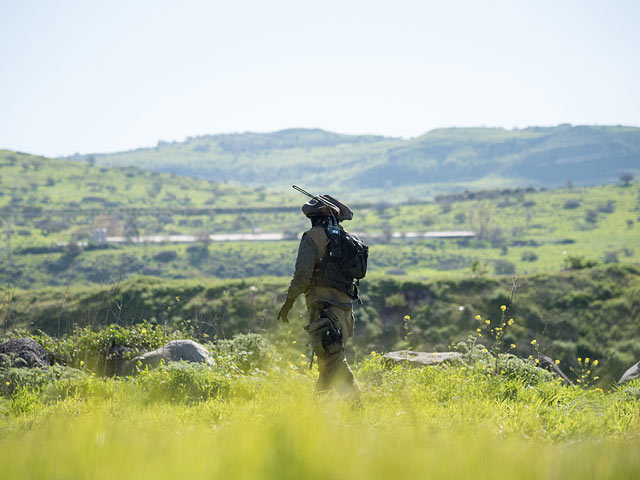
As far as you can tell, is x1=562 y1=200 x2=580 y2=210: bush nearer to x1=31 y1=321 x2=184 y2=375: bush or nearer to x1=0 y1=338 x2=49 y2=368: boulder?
x1=31 y1=321 x2=184 y2=375: bush

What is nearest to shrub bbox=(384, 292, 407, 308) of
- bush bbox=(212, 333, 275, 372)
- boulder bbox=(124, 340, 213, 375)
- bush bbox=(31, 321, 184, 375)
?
bush bbox=(31, 321, 184, 375)

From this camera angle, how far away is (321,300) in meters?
8.69

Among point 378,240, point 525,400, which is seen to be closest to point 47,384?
point 525,400

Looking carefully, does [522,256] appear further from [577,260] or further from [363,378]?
[363,378]

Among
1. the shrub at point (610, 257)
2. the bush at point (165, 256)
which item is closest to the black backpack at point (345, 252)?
the shrub at point (610, 257)

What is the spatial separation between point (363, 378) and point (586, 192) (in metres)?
160

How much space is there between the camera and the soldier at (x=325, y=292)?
8.36 metres

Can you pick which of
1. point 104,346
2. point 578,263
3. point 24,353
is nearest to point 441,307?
point 578,263

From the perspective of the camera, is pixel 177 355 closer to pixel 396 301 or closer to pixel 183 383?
pixel 183 383

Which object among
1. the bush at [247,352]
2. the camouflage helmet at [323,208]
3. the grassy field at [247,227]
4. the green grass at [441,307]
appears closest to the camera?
the camouflage helmet at [323,208]

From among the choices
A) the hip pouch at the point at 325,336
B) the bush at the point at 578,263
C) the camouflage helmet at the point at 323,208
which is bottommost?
the bush at the point at 578,263

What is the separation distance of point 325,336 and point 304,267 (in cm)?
90

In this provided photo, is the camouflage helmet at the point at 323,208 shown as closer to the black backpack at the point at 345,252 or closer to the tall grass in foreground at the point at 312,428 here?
the black backpack at the point at 345,252

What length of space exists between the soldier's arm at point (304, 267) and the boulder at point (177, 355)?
8.56 ft
